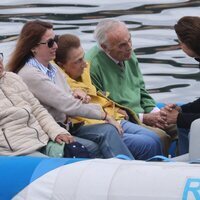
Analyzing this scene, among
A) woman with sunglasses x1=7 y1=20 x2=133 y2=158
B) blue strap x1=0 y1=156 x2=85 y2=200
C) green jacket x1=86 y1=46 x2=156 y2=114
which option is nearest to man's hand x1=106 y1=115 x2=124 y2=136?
woman with sunglasses x1=7 y1=20 x2=133 y2=158

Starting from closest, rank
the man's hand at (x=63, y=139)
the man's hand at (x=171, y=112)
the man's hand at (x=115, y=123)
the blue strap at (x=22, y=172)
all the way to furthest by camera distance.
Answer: the blue strap at (x=22, y=172), the man's hand at (x=63, y=139), the man's hand at (x=115, y=123), the man's hand at (x=171, y=112)

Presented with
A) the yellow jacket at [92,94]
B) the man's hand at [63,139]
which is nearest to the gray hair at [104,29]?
the yellow jacket at [92,94]

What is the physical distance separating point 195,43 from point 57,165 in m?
1.22

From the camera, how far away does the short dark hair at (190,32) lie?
265 inches

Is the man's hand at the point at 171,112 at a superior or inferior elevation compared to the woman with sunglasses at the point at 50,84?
inferior

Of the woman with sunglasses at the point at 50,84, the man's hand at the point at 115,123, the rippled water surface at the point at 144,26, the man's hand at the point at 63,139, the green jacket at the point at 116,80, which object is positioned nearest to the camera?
the man's hand at the point at 63,139

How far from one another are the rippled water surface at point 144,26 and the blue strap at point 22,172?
5.19 metres

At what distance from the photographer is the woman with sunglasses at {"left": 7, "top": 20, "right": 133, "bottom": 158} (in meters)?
6.64

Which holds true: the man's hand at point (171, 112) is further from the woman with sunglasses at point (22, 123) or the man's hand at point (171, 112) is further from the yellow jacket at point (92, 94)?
the woman with sunglasses at point (22, 123)

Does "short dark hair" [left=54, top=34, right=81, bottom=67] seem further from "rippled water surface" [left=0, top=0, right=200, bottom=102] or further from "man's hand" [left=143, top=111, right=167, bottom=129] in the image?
"rippled water surface" [left=0, top=0, right=200, bottom=102]

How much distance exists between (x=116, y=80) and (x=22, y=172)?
149 cm

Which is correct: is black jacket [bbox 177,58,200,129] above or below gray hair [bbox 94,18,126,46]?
below

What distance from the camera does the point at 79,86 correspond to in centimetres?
701

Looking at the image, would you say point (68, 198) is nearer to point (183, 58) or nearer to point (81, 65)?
point (81, 65)
